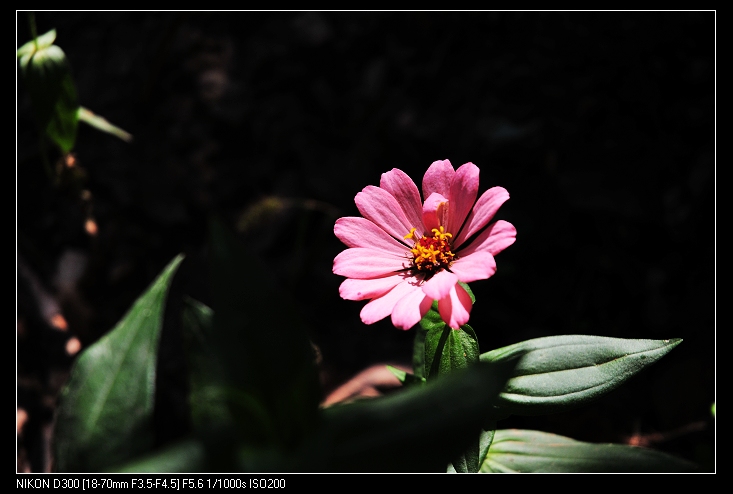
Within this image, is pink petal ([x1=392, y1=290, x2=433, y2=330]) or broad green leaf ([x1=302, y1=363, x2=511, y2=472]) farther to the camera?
pink petal ([x1=392, y1=290, x2=433, y2=330])

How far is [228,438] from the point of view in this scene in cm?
96

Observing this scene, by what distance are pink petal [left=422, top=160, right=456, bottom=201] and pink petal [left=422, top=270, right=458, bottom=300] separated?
267 millimetres

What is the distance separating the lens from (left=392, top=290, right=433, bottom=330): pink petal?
1.17m

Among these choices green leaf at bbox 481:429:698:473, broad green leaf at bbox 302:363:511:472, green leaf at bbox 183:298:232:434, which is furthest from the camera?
green leaf at bbox 481:429:698:473

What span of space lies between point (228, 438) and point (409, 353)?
1.23m

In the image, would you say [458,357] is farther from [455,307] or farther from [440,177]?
[440,177]

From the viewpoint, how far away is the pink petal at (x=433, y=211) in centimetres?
143

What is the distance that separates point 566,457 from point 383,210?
0.77 metres

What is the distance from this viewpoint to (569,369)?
4.25 feet

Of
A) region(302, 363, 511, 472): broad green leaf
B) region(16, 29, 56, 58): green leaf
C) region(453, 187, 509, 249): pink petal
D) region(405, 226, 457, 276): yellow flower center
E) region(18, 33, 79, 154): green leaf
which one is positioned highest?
region(16, 29, 56, 58): green leaf

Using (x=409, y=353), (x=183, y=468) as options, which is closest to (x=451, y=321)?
(x=183, y=468)

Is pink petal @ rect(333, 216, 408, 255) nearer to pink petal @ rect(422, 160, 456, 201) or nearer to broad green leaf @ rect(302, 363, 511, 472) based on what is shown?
pink petal @ rect(422, 160, 456, 201)

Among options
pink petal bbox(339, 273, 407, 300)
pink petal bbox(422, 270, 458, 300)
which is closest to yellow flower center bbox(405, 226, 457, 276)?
pink petal bbox(339, 273, 407, 300)

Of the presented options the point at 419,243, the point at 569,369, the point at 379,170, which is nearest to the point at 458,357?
the point at 569,369
